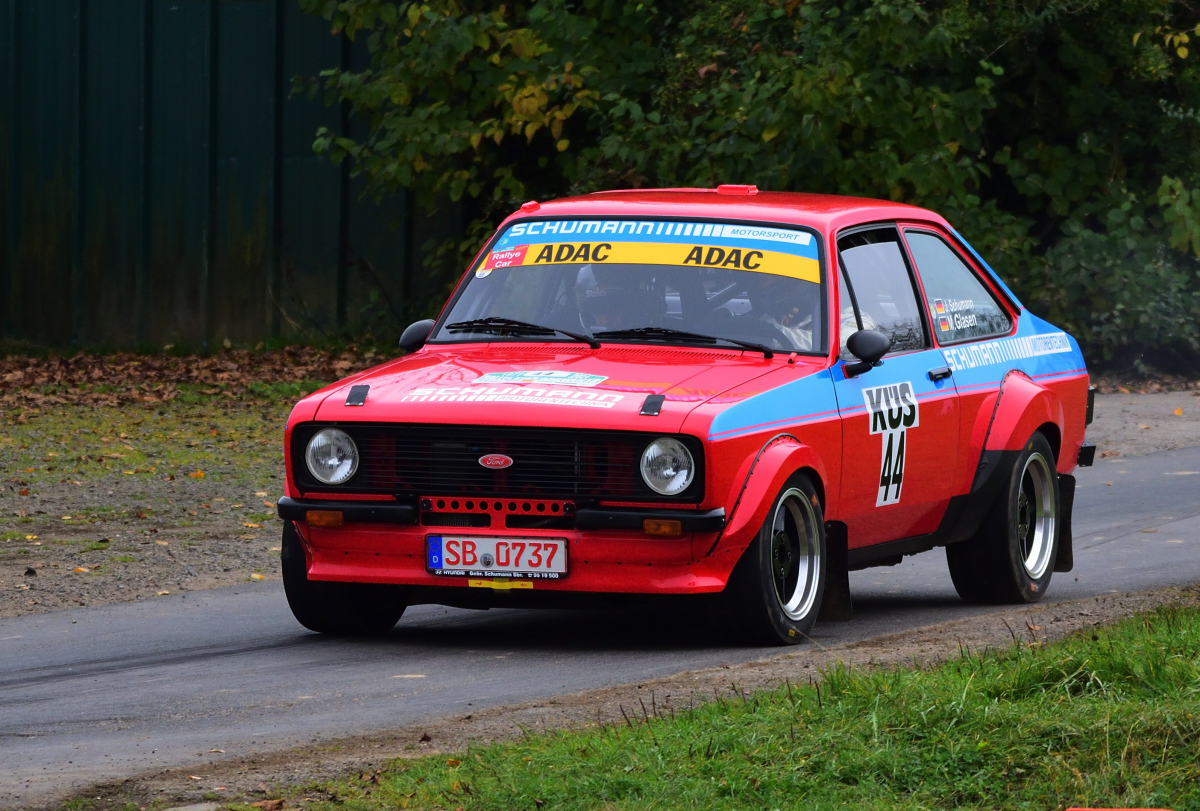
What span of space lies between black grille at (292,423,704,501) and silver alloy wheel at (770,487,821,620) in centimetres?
58

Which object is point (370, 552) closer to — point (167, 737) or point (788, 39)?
point (167, 737)

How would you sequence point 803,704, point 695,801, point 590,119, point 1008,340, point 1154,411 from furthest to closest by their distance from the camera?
1. point 590,119
2. point 1154,411
3. point 1008,340
4. point 803,704
5. point 695,801

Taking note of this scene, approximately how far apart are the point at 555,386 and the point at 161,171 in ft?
47.6

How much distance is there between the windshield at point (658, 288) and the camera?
811 centimetres

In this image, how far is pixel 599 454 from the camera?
7.19m

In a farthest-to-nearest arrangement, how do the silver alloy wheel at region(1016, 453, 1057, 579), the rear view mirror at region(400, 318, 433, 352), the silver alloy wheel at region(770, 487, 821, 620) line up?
the silver alloy wheel at region(1016, 453, 1057, 579) → the rear view mirror at region(400, 318, 433, 352) → the silver alloy wheel at region(770, 487, 821, 620)

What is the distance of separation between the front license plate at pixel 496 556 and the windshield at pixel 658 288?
115 centimetres

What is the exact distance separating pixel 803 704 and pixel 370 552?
7.25ft

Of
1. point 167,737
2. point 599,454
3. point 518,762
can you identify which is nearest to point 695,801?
point 518,762

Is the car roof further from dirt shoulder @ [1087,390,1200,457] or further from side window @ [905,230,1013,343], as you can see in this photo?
dirt shoulder @ [1087,390,1200,457]

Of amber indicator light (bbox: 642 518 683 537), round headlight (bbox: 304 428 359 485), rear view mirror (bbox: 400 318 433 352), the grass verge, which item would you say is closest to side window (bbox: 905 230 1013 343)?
rear view mirror (bbox: 400 318 433 352)

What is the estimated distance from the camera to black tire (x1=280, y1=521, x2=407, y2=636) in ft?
25.6

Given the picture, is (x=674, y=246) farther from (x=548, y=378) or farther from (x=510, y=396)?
(x=510, y=396)

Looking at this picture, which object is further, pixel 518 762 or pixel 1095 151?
pixel 1095 151
